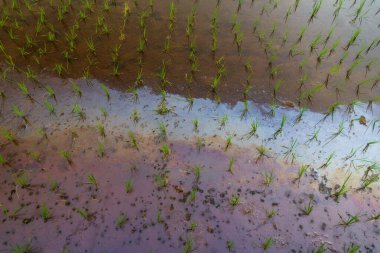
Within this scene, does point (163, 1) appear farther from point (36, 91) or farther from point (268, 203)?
point (268, 203)

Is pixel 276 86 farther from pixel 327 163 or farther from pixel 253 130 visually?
pixel 327 163

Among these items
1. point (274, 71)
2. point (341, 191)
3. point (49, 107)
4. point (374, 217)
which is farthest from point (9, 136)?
point (374, 217)

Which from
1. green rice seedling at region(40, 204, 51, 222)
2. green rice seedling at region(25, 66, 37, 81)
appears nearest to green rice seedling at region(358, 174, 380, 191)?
green rice seedling at region(40, 204, 51, 222)

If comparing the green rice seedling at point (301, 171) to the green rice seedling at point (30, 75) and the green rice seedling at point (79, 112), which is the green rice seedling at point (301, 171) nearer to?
the green rice seedling at point (79, 112)

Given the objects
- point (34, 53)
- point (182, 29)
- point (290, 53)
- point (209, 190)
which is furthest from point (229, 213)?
point (34, 53)

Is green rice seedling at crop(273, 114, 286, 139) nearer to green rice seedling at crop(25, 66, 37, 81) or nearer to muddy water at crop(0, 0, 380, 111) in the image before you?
muddy water at crop(0, 0, 380, 111)
